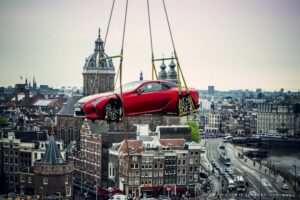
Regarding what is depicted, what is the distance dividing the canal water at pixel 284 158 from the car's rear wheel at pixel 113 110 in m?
38.5

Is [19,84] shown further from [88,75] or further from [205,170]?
[205,170]

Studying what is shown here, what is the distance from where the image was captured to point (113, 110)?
8789 mm

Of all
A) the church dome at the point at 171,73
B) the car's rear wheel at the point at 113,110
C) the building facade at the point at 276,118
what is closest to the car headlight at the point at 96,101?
the car's rear wheel at the point at 113,110

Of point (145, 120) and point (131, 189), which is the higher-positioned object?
point (145, 120)

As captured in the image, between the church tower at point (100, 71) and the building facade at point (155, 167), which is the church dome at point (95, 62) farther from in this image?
the building facade at point (155, 167)

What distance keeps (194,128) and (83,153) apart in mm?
15223

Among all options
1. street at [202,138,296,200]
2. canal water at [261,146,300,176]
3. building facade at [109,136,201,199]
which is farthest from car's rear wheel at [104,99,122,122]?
canal water at [261,146,300,176]

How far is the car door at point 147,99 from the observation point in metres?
8.97

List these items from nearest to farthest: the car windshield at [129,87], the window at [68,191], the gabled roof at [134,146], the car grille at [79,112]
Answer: the car grille at [79,112] → the car windshield at [129,87] → the window at [68,191] → the gabled roof at [134,146]

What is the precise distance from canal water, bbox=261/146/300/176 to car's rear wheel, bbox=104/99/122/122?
3848cm

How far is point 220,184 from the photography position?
122 feet

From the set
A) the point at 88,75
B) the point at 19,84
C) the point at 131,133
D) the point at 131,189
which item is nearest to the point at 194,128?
the point at 88,75

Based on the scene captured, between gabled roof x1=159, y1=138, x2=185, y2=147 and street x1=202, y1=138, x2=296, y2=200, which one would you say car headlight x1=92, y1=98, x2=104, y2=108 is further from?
gabled roof x1=159, y1=138, x2=185, y2=147

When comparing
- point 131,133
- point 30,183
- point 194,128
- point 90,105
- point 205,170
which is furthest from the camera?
point 194,128
